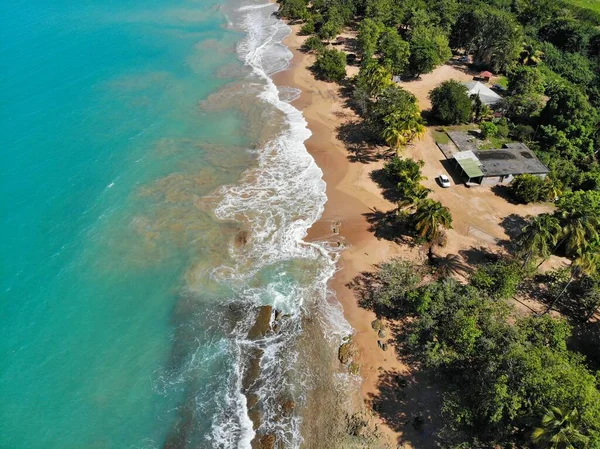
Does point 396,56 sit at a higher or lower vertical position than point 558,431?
higher

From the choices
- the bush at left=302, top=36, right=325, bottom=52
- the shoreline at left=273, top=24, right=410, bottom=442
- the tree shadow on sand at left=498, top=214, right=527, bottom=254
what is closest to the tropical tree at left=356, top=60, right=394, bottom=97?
the shoreline at left=273, top=24, right=410, bottom=442

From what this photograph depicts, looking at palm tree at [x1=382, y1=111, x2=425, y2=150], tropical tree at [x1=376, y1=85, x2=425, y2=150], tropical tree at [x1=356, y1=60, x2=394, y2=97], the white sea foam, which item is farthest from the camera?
tropical tree at [x1=356, y1=60, x2=394, y2=97]

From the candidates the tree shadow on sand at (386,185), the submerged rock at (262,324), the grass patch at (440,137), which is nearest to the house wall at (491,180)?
the grass patch at (440,137)

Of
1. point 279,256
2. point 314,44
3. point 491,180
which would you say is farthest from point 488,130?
point 314,44

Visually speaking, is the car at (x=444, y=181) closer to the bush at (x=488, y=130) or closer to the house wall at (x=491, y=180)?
the house wall at (x=491, y=180)

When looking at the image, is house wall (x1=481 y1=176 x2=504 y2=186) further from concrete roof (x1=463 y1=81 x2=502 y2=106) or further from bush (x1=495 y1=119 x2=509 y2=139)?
concrete roof (x1=463 y1=81 x2=502 y2=106)

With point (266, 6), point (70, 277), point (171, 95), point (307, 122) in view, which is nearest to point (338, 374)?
point (70, 277)

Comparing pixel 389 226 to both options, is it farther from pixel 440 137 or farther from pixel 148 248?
pixel 148 248
